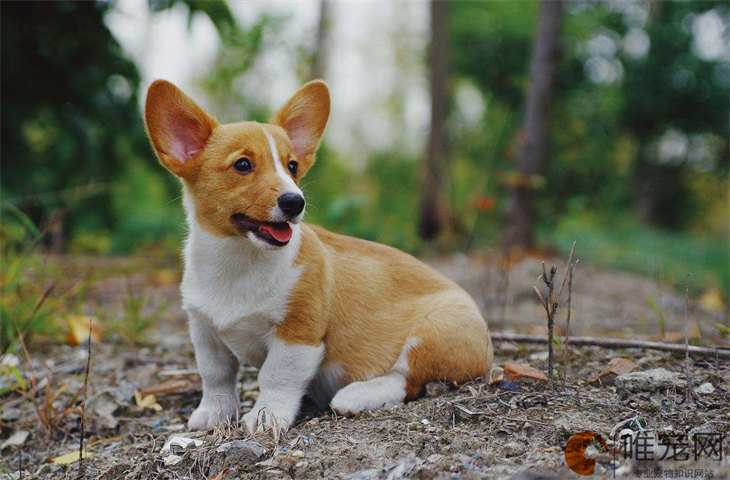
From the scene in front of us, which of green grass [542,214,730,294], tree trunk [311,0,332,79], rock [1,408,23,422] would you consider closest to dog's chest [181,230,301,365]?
rock [1,408,23,422]

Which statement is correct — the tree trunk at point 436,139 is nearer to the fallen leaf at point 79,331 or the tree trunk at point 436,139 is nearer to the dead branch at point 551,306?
the fallen leaf at point 79,331

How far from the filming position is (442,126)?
1164 centimetres

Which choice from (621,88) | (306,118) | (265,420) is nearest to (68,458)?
(265,420)

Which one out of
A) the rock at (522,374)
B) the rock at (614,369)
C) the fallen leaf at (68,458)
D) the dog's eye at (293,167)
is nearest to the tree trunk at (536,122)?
the rock at (614,369)

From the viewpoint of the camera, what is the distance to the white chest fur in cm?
→ 289

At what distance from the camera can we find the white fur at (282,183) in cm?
268

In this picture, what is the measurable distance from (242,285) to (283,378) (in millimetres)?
443

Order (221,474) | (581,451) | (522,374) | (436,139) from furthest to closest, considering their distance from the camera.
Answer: (436,139) < (522,374) < (221,474) < (581,451)

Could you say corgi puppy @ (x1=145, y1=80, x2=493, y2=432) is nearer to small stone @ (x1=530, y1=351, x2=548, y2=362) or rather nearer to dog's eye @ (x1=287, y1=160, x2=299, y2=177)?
dog's eye @ (x1=287, y1=160, x2=299, y2=177)

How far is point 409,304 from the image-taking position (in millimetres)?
3314

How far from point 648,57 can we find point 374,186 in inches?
405

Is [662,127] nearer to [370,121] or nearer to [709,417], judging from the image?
[370,121]

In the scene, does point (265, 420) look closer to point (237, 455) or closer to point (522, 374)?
point (237, 455)

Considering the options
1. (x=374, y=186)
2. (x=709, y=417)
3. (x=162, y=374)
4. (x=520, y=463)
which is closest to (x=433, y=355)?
(x=520, y=463)
